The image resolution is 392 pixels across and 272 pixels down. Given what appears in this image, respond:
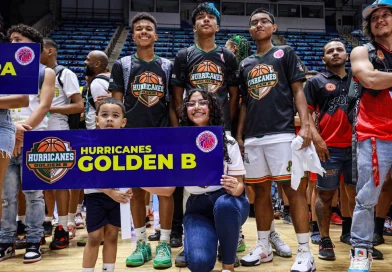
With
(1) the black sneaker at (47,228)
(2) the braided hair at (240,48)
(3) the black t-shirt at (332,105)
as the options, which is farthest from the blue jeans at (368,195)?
(1) the black sneaker at (47,228)

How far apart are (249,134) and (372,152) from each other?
2.40 ft

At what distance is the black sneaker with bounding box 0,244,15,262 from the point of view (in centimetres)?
248

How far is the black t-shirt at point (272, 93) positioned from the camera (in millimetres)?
2299

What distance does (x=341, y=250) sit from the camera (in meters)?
2.67

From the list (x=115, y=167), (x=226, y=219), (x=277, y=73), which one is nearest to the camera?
(x=115, y=167)

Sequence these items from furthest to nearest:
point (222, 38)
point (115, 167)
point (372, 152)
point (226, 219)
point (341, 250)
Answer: point (222, 38) → point (341, 250) → point (372, 152) → point (226, 219) → point (115, 167)

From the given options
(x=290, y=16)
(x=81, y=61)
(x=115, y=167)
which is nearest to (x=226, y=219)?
(x=115, y=167)

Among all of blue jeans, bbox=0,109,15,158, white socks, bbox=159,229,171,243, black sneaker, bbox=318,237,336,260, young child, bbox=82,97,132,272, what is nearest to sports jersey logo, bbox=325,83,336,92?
black sneaker, bbox=318,237,336,260

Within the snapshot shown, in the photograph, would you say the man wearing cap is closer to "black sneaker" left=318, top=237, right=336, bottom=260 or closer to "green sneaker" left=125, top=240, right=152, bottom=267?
"black sneaker" left=318, top=237, right=336, bottom=260

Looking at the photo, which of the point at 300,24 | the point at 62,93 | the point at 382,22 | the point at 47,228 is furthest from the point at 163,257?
the point at 300,24

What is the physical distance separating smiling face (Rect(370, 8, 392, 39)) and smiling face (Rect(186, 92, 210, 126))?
40.5 inches

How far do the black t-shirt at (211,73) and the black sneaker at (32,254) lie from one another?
145cm

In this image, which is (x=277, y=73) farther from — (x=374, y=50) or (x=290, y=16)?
(x=290, y=16)

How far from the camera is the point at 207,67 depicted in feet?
7.99
